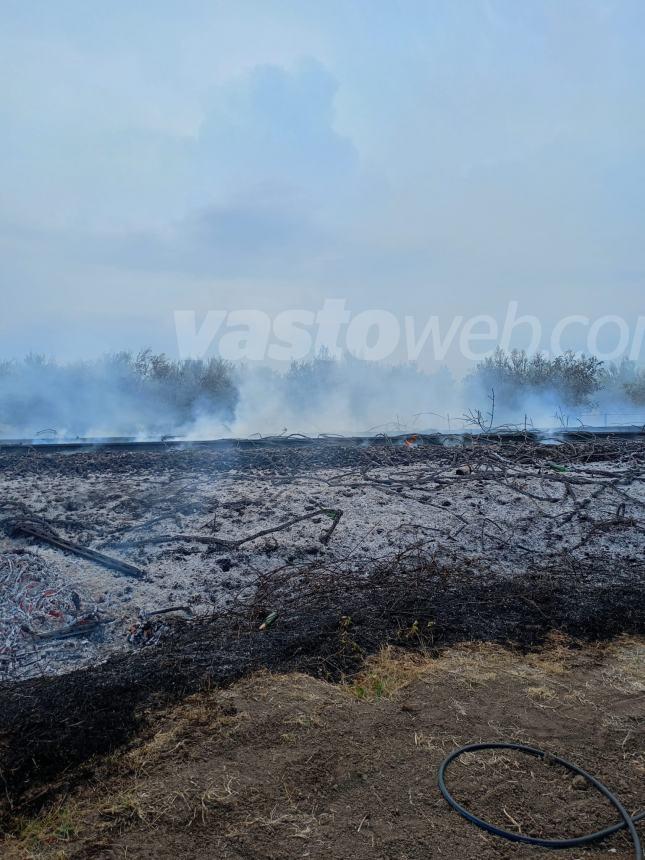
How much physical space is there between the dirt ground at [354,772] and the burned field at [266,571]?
34 centimetres

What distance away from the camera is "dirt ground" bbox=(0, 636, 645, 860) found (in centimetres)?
295

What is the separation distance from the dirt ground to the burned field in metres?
0.34

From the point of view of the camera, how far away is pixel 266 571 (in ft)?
21.9

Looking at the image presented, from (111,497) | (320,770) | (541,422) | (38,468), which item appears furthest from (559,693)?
(541,422)

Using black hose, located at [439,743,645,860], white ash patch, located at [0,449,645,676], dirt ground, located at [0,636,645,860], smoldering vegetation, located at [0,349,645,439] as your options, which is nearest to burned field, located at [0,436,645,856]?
white ash patch, located at [0,449,645,676]

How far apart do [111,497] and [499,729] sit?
6.30 meters

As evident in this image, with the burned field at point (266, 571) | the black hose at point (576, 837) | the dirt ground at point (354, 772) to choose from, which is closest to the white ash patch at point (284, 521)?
the burned field at point (266, 571)

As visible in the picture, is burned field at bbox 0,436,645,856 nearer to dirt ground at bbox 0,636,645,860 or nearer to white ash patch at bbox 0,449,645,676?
white ash patch at bbox 0,449,645,676

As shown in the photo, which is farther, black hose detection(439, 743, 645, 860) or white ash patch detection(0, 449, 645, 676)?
white ash patch detection(0, 449, 645, 676)

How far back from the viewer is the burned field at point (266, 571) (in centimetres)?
462

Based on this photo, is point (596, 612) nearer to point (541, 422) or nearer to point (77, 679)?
point (77, 679)

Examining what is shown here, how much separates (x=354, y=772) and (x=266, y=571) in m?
3.36

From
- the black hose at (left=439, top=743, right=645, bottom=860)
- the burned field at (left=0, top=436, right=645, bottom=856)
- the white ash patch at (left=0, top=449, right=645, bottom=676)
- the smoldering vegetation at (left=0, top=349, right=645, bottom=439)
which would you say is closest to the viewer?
the black hose at (left=439, top=743, right=645, bottom=860)

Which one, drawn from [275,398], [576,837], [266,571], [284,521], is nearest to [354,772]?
[576,837]
